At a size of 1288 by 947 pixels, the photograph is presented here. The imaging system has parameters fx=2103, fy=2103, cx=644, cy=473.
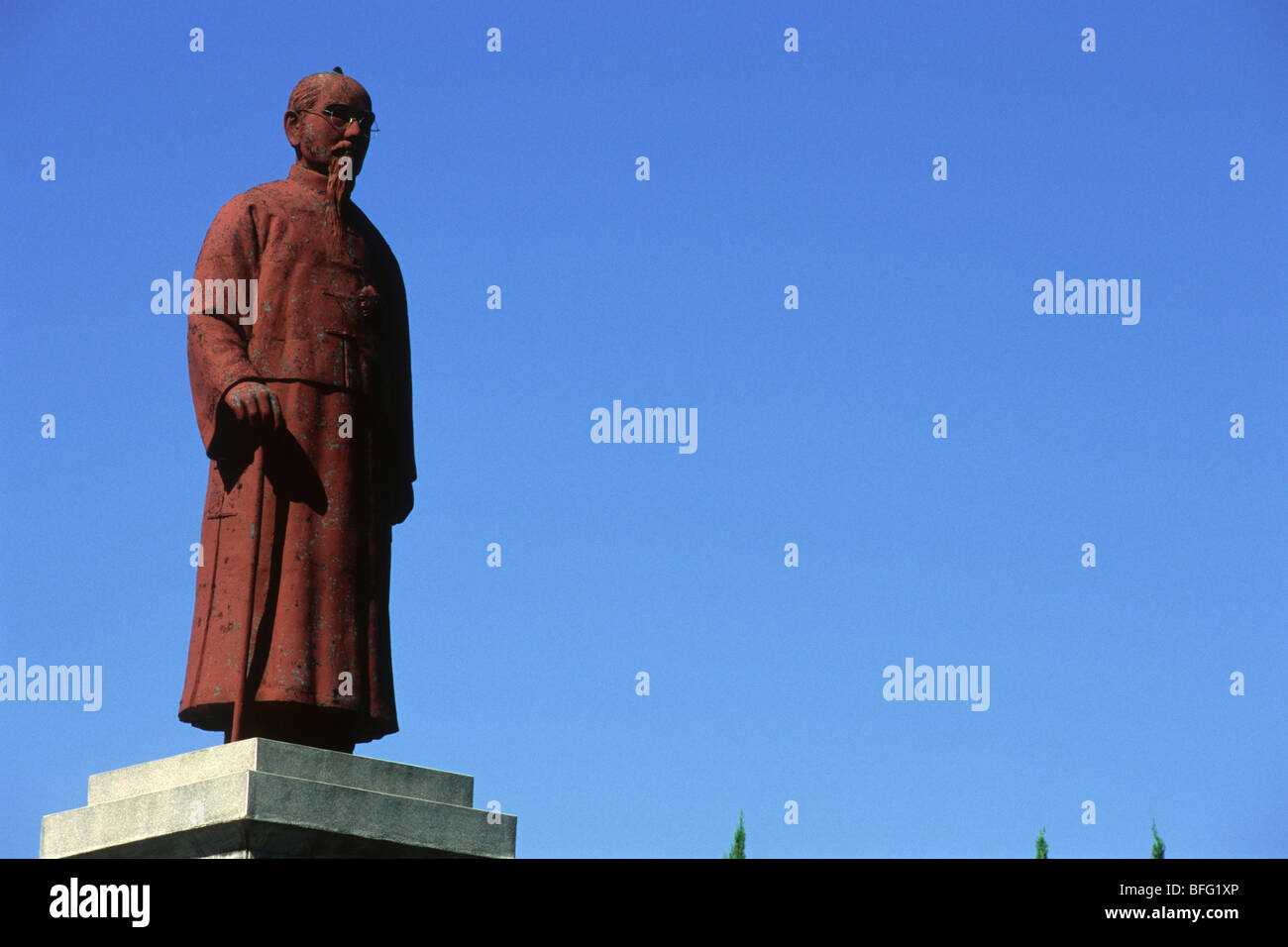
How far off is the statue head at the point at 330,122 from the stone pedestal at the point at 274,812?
4009mm

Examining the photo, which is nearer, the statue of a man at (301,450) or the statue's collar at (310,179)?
the statue of a man at (301,450)

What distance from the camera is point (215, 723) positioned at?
1338 centimetres

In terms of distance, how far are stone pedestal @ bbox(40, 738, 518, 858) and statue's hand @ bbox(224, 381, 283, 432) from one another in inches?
82.0

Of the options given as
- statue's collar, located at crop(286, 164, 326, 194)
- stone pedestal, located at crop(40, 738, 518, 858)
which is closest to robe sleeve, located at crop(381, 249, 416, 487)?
statue's collar, located at crop(286, 164, 326, 194)

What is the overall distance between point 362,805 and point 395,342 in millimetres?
3432

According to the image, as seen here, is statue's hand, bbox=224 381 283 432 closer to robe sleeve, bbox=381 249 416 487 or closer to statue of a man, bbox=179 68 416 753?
statue of a man, bbox=179 68 416 753

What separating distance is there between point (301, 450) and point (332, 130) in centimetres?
224

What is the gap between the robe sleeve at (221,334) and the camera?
13250 millimetres

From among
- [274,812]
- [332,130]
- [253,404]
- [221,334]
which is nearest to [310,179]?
[332,130]

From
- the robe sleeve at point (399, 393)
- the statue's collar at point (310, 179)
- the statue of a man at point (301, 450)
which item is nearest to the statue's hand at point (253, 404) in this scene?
the statue of a man at point (301, 450)

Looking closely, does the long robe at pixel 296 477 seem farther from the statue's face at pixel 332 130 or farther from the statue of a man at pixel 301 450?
the statue's face at pixel 332 130

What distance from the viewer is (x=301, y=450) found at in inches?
531
